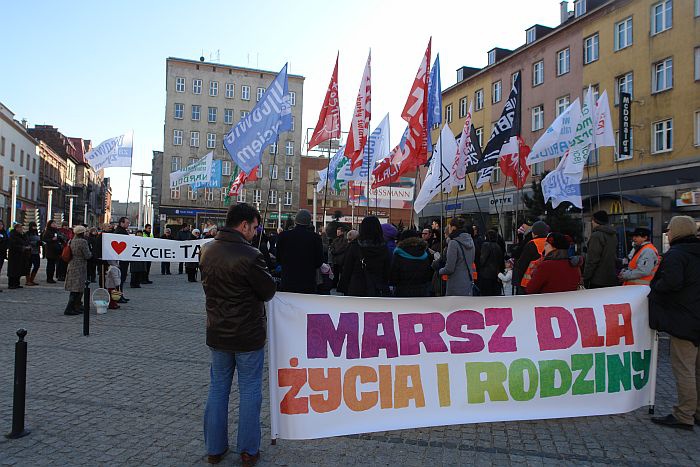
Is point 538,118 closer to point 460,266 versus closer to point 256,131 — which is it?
point 256,131

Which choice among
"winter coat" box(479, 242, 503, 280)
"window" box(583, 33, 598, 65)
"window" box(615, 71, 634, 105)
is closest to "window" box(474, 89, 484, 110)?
"window" box(583, 33, 598, 65)

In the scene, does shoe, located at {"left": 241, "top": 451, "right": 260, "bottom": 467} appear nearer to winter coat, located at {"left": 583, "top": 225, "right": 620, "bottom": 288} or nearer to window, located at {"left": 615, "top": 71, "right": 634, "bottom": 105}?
winter coat, located at {"left": 583, "top": 225, "right": 620, "bottom": 288}

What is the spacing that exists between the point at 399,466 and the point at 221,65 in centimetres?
6813

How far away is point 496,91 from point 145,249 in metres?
34.0

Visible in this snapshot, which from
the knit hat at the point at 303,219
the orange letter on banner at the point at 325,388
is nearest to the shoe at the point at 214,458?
the orange letter on banner at the point at 325,388

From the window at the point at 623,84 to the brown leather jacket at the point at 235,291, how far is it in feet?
96.5

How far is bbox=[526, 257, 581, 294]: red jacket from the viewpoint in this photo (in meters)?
6.01

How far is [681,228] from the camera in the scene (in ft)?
16.5

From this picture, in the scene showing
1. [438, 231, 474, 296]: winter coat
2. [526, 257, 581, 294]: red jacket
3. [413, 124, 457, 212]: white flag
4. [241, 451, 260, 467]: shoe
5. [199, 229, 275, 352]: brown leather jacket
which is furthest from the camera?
A: [413, 124, 457, 212]: white flag

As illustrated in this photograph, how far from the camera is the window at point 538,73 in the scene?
118 feet

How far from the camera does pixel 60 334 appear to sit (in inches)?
344

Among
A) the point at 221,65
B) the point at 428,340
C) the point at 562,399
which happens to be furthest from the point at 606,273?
the point at 221,65

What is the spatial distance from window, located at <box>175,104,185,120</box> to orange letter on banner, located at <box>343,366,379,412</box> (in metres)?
65.9

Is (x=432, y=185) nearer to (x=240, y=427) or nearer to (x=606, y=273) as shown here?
(x=606, y=273)
